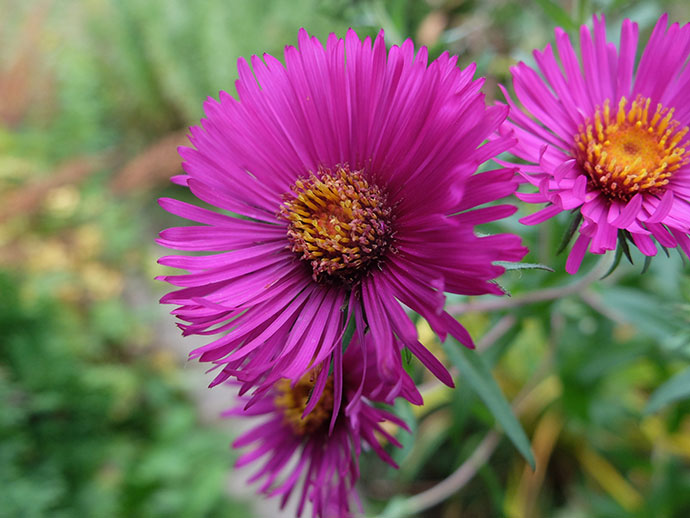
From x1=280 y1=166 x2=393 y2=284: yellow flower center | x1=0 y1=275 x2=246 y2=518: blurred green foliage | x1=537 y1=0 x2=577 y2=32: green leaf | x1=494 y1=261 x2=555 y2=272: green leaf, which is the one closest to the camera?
x1=494 y1=261 x2=555 y2=272: green leaf

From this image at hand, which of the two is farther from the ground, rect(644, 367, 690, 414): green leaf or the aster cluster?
the aster cluster

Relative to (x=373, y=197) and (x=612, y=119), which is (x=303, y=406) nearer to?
(x=373, y=197)

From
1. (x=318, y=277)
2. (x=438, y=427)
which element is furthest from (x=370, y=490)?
(x=318, y=277)

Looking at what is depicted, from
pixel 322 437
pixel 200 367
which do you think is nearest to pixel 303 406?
pixel 322 437

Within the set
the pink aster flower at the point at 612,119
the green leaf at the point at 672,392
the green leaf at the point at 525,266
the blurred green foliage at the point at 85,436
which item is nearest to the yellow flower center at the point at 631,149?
the pink aster flower at the point at 612,119

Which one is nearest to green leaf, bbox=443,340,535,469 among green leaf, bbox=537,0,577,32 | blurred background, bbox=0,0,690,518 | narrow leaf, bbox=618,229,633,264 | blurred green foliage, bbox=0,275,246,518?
blurred background, bbox=0,0,690,518

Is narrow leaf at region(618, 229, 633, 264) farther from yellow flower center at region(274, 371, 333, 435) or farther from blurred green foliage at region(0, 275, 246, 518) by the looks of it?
blurred green foliage at region(0, 275, 246, 518)

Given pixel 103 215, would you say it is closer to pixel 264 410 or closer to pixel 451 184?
pixel 264 410
